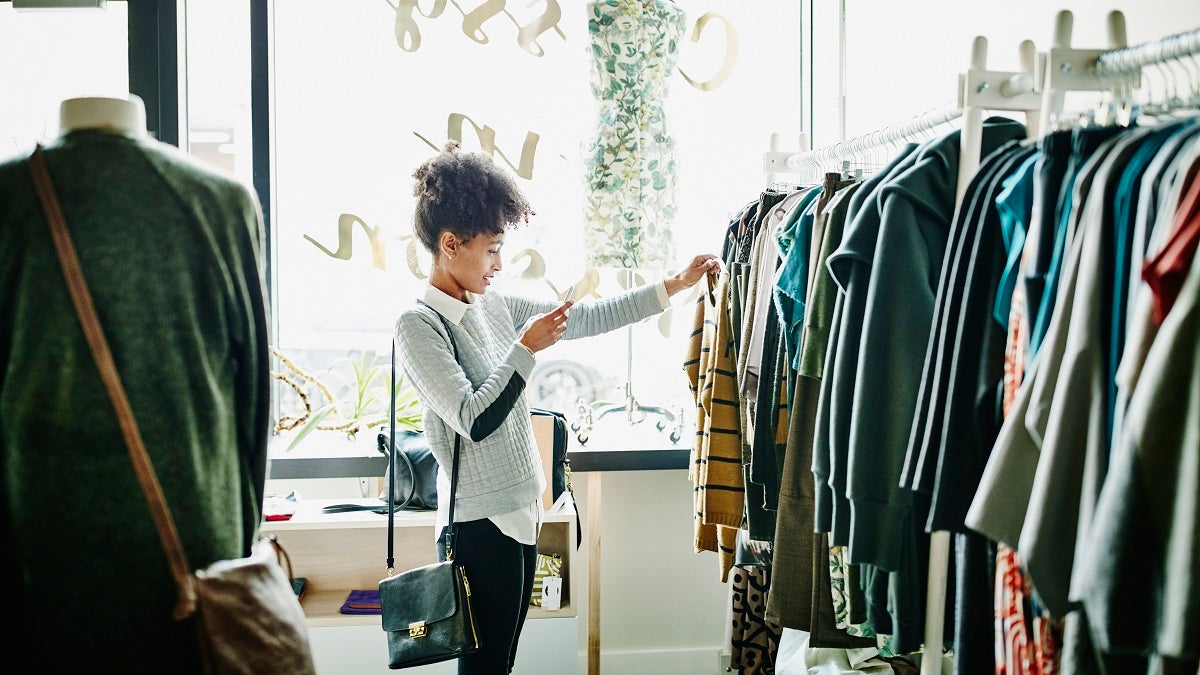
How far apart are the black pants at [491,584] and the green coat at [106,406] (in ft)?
2.58

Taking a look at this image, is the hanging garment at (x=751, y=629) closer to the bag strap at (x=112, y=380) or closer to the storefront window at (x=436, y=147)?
the storefront window at (x=436, y=147)

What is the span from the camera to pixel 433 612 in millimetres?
1902

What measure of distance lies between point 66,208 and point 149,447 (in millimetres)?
321

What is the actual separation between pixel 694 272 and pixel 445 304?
26.6 inches

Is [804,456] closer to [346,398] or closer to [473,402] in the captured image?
[473,402]

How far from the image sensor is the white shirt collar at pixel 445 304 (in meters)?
1.94

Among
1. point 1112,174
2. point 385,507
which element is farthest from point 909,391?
point 385,507

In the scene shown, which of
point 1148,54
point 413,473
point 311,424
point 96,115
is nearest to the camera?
point 1148,54

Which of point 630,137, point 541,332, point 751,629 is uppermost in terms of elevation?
point 630,137

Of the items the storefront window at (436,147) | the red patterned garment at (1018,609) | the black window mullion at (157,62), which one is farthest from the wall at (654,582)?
the red patterned garment at (1018,609)

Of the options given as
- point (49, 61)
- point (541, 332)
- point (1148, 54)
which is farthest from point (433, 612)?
point (49, 61)

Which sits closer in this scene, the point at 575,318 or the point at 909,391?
the point at 909,391

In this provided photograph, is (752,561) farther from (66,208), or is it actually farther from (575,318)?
(66,208)

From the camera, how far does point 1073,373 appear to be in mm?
960
